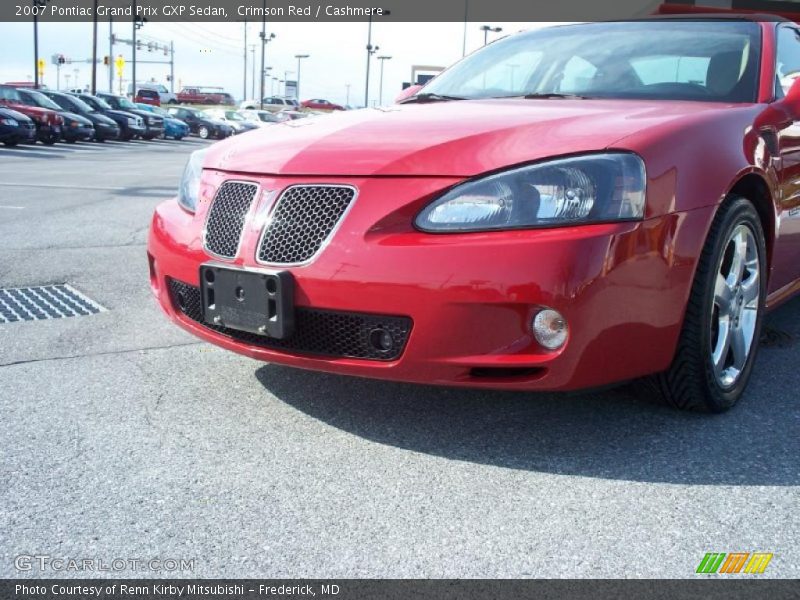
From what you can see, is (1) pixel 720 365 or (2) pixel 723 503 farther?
(1) pixel 720 365

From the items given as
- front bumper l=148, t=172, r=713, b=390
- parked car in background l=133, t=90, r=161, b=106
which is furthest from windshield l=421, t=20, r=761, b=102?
parked car in background l=133, t=90, r=161, b=106

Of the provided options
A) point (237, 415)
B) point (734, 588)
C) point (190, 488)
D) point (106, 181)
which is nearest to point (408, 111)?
point (237, 415)

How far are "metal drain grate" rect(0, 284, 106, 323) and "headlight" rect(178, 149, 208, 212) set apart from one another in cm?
134

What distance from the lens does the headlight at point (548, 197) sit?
2.45 m

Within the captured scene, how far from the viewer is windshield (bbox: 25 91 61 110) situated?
2478 cm

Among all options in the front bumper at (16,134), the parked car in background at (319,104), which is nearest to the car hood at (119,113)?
the front bumper at (16,134)

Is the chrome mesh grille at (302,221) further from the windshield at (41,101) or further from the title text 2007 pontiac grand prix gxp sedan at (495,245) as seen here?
the windshield at (41,101)

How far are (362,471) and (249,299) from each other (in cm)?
64

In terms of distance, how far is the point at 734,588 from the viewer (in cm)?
192

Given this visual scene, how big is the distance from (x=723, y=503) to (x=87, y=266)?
434 cm

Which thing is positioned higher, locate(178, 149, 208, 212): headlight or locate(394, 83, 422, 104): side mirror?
locate(394, 83, 422, 104): side mirror

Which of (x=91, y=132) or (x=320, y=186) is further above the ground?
(x=320, y=186)

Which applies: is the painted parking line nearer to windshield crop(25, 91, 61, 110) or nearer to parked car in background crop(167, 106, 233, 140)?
windshield crop(25, 91, 61, 110)

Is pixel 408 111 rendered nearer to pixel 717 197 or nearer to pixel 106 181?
pixel 717 197
